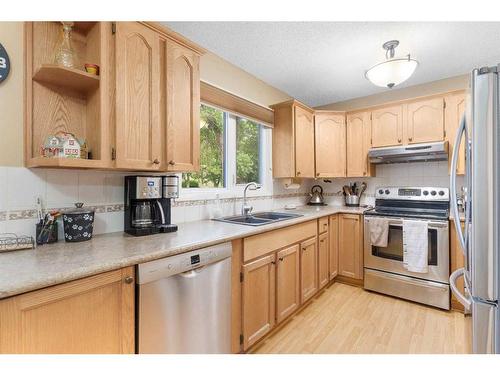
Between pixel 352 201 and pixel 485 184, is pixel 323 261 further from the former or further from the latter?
pixel 485 184

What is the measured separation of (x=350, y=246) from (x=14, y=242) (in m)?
2.91

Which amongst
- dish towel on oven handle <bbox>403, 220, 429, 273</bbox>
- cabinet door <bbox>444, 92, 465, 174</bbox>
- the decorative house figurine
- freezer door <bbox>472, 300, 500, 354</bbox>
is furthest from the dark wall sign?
cabinet door <bbox>444, 92, 465, 174</bbox>

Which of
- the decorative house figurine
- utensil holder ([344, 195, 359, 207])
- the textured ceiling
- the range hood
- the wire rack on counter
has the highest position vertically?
the textured ceiling

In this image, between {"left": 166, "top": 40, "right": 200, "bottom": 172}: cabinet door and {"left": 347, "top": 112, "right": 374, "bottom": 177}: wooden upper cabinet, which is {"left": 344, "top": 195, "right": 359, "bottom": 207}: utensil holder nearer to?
{"left": 347, "top": 112, "right": 374, "bottom": 177}: wooden upper cabinet

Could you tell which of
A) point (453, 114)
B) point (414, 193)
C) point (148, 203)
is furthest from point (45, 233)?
point (453, 114)

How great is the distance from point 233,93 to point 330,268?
7.14 ft

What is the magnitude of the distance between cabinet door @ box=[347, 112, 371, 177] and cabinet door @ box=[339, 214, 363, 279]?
66 centimetres

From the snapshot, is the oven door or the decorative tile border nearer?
the decorative tile border

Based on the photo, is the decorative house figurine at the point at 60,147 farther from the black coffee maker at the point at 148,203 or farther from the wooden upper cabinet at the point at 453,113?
the wooden upper cabinet at the point at 453,113

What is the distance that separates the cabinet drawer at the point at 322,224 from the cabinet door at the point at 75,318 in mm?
1989

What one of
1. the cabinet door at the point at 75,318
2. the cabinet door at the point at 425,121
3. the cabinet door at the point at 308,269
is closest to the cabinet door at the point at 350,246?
the cabinet door at the point at 308,269

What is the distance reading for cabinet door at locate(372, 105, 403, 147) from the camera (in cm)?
292

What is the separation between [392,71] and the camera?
6.14 feet
